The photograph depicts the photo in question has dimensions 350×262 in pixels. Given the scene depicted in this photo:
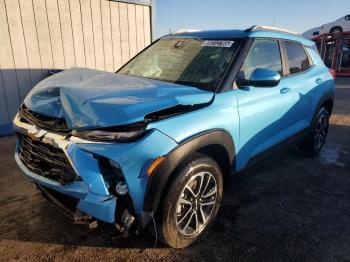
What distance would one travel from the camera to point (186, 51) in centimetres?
340

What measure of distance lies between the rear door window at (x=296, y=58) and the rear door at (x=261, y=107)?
0.26 m

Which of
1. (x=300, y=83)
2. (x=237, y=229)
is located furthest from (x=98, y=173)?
(x=300, y=83)

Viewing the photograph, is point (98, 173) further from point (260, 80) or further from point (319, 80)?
point (319, 80)

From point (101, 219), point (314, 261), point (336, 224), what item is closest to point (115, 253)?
point (101, 219)

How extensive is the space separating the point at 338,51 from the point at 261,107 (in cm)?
1602

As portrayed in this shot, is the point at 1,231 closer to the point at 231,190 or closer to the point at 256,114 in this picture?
the point at 231,190

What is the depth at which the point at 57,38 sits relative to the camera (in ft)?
20.6

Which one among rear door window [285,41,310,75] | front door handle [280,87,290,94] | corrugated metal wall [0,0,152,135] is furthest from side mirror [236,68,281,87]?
corrugated metal wall [0,0,152,135]

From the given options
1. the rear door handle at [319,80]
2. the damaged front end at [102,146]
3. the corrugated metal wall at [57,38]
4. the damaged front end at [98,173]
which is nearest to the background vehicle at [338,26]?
the corrugated metal wall at [57,38]

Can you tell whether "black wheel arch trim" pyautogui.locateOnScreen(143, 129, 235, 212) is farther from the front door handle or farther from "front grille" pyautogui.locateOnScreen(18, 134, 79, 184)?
the front door handle

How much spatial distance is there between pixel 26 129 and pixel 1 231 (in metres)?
1.06

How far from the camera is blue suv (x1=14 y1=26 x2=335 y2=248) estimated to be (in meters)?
2.11

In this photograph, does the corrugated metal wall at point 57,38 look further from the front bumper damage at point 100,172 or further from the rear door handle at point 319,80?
the rear door handle at point 319,80

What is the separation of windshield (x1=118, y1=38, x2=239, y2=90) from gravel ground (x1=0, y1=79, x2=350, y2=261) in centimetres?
108
